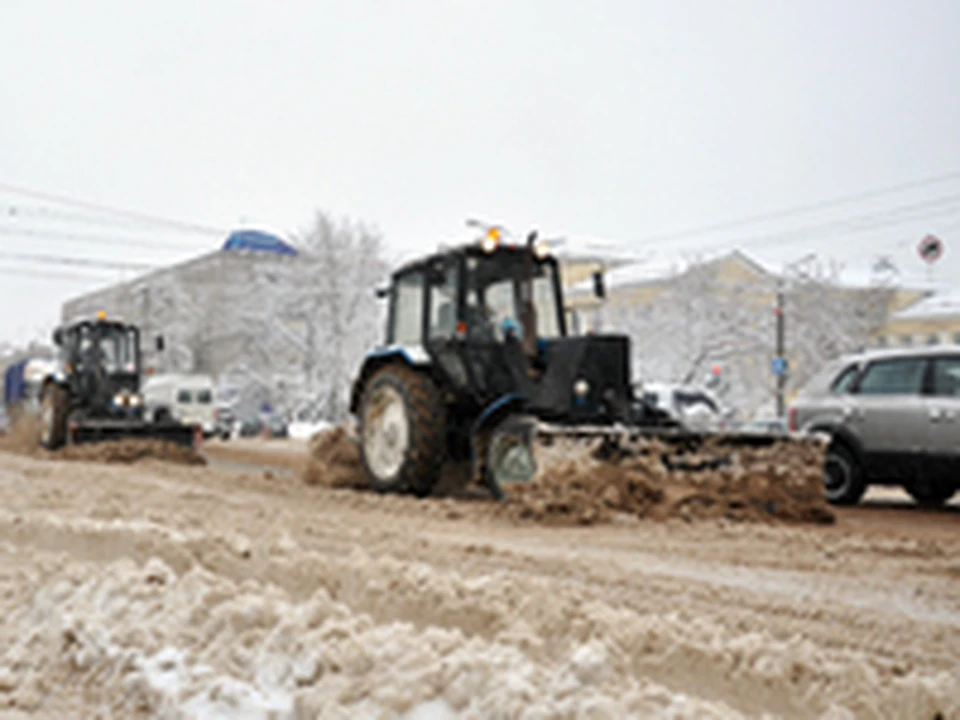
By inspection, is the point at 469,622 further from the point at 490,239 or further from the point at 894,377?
the point at 894,377

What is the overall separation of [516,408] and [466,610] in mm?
4794

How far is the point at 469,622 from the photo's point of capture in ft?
12.1

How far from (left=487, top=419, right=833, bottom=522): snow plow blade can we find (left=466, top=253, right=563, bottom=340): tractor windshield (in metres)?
1.93

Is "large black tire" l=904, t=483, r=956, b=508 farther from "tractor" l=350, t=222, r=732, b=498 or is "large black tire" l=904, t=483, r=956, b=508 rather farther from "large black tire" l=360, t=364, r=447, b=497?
"large black tire" l=360, t=364, r=447, b=497

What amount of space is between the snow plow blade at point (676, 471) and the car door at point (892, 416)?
223 cm

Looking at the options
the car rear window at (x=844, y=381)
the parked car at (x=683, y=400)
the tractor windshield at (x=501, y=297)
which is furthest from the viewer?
the parked car at (x=683, y=400)

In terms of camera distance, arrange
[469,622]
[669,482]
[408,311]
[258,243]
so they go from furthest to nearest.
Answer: [258,243] < [408,311] < [669,482] < [469,622]

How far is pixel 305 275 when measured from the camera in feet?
140

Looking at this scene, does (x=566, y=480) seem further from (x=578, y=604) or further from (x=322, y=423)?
(x=322, y=423)

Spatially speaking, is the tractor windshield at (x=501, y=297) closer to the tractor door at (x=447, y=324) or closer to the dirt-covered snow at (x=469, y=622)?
the tractor door at (x=447, y=324)

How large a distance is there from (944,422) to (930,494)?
133 centimetres

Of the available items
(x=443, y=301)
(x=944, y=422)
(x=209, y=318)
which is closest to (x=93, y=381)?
(x=443, y=301)

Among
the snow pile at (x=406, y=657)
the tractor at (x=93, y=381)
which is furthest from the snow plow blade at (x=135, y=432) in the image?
the snow pile at (x=406, y=657)

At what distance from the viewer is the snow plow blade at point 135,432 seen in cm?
1498
